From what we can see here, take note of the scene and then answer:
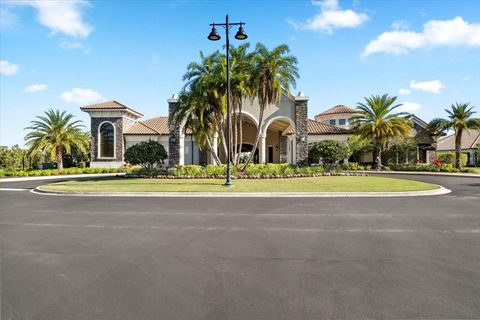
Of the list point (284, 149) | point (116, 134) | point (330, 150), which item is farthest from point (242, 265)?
point (116, 134)

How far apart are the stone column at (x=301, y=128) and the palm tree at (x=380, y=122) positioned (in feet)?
30.7

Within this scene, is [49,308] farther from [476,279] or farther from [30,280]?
[476,279]

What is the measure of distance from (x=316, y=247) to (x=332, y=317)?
2.64 meters

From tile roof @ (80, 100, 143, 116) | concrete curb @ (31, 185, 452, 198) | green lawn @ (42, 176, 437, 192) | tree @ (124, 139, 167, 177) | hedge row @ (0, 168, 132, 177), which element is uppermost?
tile roof @ (80, 100, 143, 116)

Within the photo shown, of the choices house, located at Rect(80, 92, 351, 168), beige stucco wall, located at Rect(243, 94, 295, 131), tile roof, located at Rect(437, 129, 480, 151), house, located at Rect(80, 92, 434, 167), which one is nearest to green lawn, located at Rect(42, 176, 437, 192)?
house, located at Rect(80, 92, 434, 167)

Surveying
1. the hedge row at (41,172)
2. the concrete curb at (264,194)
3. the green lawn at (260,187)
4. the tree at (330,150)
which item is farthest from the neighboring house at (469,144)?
the hedge row at (41,172)

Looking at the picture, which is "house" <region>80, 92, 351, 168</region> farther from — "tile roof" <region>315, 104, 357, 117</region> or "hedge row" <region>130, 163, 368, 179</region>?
"tile roof" <region>315, 104, 357, 117</region>

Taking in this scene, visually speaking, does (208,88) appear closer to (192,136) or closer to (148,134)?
(192,136)

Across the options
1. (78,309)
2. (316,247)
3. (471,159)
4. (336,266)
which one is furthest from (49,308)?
Answer: (471,159)

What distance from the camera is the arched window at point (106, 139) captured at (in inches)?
1419

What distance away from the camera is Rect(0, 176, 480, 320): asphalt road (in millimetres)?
3631

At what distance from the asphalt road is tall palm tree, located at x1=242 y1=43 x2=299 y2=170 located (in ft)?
47.7

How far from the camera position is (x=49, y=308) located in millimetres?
3656

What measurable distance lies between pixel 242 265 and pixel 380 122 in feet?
106
